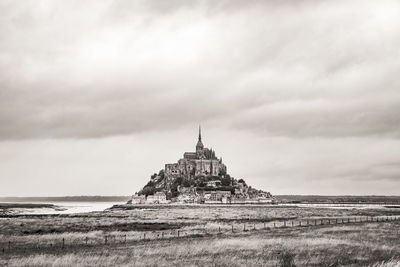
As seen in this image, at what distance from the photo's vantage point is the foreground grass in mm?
25766

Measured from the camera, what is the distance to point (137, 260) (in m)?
26.7

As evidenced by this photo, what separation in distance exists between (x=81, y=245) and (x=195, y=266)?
14.3m

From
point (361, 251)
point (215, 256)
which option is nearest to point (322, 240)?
point (361, 251)

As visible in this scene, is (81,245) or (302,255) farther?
(81,245)

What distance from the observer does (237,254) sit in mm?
29312

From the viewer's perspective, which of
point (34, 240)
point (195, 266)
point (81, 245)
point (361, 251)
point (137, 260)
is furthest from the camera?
point (34, 240)

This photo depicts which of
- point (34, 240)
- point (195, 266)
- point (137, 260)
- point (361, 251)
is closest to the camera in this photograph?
point (195, 266)

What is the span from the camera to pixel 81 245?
119 feet

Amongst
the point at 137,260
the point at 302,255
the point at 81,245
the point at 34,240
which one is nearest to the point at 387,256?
the point at 302,255

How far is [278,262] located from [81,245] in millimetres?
16521

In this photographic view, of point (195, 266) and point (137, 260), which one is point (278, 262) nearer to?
point (195, 266)

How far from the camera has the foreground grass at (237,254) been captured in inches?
1014

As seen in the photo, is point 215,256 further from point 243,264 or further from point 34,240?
point 34,240

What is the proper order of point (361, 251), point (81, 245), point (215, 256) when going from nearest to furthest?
point (215, 256) < point (361, 251) < point (81, 245)
